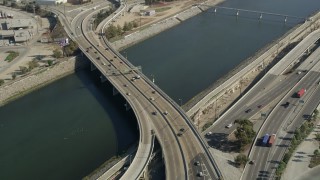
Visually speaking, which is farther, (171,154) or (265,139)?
(265,139)

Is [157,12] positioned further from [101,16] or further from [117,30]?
[117,30]

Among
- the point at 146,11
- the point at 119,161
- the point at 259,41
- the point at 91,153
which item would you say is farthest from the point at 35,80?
the point at 259,41

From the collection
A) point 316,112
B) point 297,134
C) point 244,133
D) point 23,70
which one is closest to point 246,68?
point 316,112

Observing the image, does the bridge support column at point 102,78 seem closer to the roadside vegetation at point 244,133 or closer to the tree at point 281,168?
the roadside vegetation at point 244,133

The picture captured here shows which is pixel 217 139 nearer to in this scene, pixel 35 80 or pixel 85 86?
pixel 85 86

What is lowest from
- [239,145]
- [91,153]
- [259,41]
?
[91,153]

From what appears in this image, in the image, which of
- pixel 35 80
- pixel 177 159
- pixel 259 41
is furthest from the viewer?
pixel 259 41

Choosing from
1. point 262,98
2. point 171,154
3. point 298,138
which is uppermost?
point 262,98
